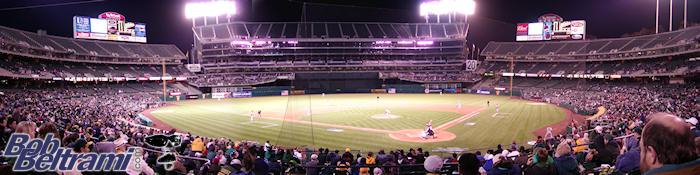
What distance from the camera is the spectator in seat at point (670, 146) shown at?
5.43 feet

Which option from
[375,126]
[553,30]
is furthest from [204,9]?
[553,30]

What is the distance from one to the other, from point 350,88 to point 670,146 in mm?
66738

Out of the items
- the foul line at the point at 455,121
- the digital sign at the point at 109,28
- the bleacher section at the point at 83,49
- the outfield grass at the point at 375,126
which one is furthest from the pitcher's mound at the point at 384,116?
the digital sign at the point at 109,28

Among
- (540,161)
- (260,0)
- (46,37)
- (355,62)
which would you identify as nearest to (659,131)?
(540,161)

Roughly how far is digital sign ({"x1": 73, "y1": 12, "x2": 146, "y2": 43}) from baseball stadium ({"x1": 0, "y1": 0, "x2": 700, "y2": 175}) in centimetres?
22

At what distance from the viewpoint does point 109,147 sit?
546 centimetres

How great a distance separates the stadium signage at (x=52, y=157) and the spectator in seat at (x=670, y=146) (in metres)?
4.93

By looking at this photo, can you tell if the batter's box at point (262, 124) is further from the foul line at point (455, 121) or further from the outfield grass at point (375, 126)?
the foul line at point (455, 121)

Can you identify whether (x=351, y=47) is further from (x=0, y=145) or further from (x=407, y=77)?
(x=0, y=145)

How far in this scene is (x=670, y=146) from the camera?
171 centimetres

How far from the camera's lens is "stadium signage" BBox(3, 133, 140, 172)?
169 inches

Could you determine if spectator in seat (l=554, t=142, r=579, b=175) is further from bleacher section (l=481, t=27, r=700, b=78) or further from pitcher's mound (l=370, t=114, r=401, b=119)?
bleacher section (l=481, t=27, r=700, b=78)

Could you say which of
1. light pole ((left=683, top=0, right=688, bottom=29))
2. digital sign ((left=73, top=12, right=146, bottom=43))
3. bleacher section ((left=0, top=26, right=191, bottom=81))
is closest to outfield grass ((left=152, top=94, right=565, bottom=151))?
bleacher section ((left=0, top=26, right=191, bottom=81))

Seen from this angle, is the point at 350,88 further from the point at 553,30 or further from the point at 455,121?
the point at 455,121
